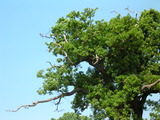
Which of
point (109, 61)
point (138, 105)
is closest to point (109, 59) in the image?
point (109, 61)

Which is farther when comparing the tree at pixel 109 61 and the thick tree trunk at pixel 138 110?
the thick tree trunk at pixel 138 110

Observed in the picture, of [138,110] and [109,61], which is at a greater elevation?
[109,61]

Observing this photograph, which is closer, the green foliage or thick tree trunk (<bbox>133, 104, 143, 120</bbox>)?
the green foliage

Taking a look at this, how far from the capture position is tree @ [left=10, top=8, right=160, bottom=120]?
25.6m

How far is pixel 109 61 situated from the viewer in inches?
1126

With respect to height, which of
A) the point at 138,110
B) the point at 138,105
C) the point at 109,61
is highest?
the point at 109,61

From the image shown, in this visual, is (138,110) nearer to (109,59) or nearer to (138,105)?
(138,105)

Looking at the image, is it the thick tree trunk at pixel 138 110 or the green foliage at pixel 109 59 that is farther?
the thick tree trunk at pixel 138 110

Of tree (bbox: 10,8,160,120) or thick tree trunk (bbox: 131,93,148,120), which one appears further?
thick tree trunk (bbox: 131,93,148,120)

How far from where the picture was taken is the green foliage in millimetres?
25594

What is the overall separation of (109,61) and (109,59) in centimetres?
21

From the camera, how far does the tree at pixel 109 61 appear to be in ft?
83.9

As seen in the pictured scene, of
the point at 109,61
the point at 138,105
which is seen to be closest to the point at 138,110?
the point at 138,105

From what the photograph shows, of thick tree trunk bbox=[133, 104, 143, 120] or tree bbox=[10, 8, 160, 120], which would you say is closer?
tree bbox=[10, 8, 160, 120]
